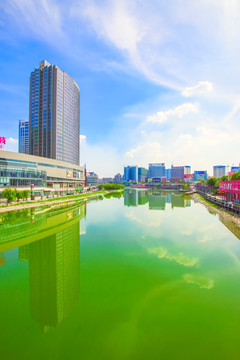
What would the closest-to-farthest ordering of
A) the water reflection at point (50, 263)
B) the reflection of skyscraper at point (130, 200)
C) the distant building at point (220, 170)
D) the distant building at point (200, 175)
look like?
the water reflection at point (50, 263) < the reflection of skyscraper at point (130, 200) < the distant building at point (220, 170) < the distant building at point (200, 175)

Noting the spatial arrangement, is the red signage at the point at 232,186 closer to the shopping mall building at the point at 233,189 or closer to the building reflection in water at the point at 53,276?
the shopping mall building at the point at 233,189

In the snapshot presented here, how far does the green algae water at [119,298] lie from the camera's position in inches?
234

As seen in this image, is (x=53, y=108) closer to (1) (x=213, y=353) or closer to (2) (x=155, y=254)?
(2) (x=155, y=254)

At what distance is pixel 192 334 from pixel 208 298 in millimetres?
2655

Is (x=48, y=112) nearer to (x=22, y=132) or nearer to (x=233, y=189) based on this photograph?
(x=22, y=132)

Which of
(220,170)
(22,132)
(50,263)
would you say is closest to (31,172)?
→ (50,263)

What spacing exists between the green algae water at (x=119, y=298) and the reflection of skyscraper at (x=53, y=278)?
0.05 metres

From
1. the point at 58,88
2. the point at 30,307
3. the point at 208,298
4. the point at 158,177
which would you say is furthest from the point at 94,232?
the point at 158,177

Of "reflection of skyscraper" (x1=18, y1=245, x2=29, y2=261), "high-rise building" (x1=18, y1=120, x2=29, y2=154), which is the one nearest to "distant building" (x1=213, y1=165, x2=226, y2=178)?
"high-rise building" (x1=18, y1=120, x2=29, y2=154)

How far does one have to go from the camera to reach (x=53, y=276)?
420 inches

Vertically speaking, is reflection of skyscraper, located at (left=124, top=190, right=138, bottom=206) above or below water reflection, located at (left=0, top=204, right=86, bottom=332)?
below

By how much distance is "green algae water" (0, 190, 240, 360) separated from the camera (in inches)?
234

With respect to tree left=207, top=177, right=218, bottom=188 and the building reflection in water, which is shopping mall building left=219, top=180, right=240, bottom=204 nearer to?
the building reflection in water

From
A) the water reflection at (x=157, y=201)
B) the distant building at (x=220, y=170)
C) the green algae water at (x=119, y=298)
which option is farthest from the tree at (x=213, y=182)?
the distant building at (x=220, y=170)
